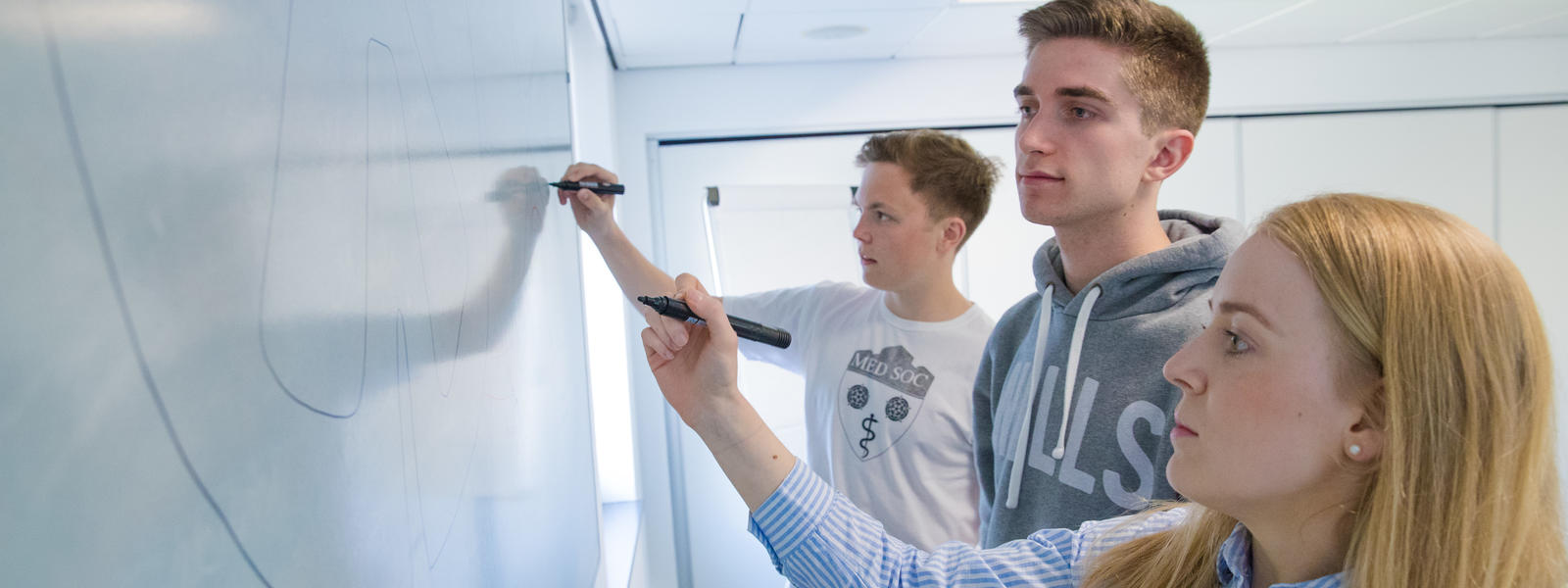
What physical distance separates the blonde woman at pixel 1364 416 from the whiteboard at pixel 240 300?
288 millimetres

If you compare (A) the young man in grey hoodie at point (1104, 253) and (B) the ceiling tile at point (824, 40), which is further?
(B) the ceiling tile at point (824, 40)

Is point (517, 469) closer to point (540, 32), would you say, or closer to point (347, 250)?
point (347, 250)

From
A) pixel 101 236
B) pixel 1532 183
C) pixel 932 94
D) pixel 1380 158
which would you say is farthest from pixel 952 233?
pixel 1532 183

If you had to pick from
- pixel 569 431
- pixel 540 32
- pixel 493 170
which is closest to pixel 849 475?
pixel 569 431

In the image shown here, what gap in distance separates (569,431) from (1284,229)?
0.78 m

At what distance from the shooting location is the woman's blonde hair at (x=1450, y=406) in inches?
22.2

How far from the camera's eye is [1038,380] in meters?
1.13

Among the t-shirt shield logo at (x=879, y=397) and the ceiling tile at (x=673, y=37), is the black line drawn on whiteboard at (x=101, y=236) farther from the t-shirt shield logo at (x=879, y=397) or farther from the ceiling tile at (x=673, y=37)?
the ceiling tile at (x=673, y=37)

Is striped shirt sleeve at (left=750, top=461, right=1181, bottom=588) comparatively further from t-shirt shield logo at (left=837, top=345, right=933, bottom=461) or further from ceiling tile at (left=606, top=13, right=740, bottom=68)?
ceiling tile at (left=606, top=13, right=740, bottom=68)

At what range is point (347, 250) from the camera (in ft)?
1.27

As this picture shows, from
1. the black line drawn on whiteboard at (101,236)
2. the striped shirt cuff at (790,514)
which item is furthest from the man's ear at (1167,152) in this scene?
the black line drawn on whiteboard at (101,236)

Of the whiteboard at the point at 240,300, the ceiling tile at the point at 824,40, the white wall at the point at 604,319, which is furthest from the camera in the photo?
the ceiling tile at the point at 824,40

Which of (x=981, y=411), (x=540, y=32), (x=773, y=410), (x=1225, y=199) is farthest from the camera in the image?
(x=1225, y=199)

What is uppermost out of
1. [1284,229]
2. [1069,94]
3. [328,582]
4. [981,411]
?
[1069,94]
